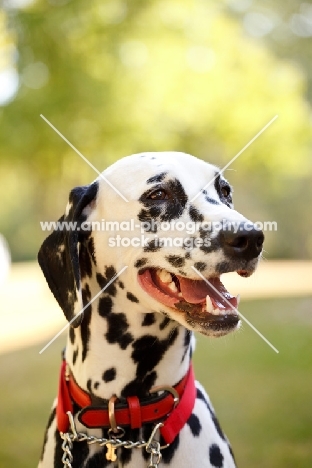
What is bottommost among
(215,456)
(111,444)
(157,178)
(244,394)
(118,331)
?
(244,394)

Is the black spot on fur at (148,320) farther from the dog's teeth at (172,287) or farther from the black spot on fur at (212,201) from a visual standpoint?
the black spot on fur at (212,201)

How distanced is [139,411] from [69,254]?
1.76 feet

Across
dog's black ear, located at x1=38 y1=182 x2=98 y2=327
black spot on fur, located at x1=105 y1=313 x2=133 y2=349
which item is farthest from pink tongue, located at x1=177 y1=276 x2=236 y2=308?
dog's black ear, located at x1=38 y1=182 x2=98 y2=327

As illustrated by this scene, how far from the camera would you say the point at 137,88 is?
29.5 ft

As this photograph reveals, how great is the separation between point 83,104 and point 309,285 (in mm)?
5482

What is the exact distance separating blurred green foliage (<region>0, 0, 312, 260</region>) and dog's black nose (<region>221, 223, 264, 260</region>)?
7.39 m

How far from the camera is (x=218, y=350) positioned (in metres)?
6.20

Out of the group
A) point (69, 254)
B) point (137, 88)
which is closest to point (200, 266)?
point (69, 254)

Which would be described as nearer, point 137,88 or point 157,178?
point 157,178

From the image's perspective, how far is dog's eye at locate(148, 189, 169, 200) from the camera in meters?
1.76

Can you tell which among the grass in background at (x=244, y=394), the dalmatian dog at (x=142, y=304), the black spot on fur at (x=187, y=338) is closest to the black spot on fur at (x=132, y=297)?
the dalmatian dog at (x=142, y=304)

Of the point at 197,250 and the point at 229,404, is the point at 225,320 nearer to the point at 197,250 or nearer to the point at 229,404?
the point at 197,250

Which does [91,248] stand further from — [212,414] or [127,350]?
[212,414]

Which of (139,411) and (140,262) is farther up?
(140,262)
